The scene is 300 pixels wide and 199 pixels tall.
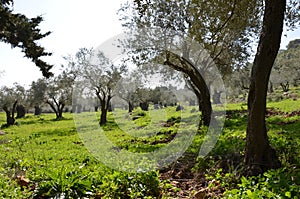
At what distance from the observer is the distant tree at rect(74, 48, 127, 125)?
33594 millimetres

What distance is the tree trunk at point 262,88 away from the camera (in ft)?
21.6

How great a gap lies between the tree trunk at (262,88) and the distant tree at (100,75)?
2716 centimetres

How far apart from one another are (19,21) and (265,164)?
17110 mm

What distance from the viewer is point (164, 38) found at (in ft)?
61.5

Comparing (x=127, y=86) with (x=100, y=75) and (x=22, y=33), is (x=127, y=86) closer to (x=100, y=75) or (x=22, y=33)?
(x=100, y=75)

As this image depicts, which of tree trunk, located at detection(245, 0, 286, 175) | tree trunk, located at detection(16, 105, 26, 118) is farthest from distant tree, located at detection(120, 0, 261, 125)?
tree trunk, located at detection(16, 105, 26, 118)

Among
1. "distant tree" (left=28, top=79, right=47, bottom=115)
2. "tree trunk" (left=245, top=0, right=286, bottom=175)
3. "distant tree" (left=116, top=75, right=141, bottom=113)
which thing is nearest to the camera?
"tree trunk" (left=245, top=0, right=286, bottom=175)

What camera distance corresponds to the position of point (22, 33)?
1861cm

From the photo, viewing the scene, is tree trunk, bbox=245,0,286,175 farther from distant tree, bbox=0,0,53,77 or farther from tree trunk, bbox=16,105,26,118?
tree trunk, bbox=16,105,26,118

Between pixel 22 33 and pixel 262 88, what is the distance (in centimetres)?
1603

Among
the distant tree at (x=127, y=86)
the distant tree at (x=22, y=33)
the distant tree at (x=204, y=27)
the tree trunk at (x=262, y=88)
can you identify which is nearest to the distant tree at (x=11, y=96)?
the distant tree at (x=127, y=86)

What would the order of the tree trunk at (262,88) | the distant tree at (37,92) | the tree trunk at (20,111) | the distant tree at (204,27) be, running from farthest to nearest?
the tree trunk at (20,111)
the distant tree at (37,92)
the distant tree at (204,27)
the tree trunk at (262,88)

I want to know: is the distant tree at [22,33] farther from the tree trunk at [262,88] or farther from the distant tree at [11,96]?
the distant tree at [11,96]

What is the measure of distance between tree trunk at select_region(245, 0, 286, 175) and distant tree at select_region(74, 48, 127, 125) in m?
27.2
